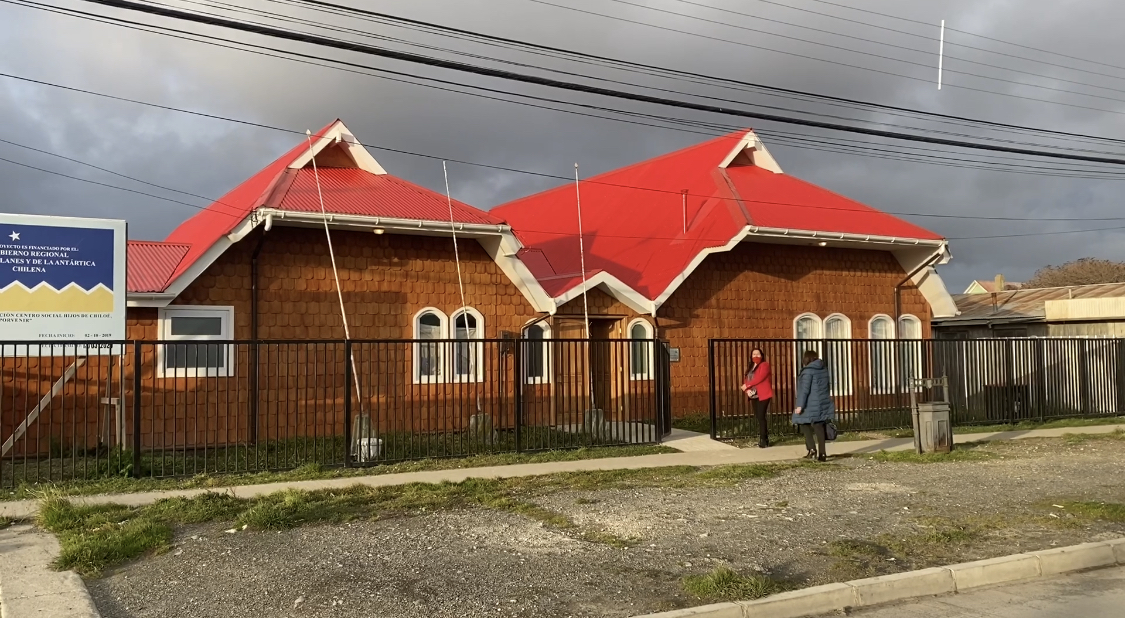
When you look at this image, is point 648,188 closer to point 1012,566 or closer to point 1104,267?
point 1012,566

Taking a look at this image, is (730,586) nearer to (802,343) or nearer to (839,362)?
(802,343)

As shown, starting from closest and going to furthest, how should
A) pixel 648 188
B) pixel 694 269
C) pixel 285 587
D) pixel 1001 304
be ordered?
1. pixel 285 587
2. pixel 694 269
3. pixel 648 188
4. pixel 1001 304

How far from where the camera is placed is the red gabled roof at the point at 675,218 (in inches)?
806

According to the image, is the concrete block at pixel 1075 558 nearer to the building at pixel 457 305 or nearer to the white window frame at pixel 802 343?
the white window frame at pixel 802 343

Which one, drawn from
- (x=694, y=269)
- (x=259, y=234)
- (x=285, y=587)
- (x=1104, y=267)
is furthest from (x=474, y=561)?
(x=1104, y=267)

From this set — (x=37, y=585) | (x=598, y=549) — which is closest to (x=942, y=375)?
(x=598, y=549)

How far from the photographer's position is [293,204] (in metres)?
15.9

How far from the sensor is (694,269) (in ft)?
65.3

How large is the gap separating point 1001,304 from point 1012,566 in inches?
1044

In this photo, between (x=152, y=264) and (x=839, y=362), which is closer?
(x=152, y=264)

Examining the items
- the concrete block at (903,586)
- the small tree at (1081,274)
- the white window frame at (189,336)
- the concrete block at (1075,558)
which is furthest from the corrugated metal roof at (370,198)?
the small tree at (1081,274)

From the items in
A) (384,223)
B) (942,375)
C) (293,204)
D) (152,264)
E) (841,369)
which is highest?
(293,204)

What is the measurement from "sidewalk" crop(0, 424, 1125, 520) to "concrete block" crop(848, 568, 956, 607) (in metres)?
5.88

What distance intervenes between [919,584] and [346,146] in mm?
15287
